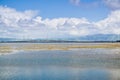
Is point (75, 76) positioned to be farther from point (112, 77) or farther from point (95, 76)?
point (112, 77)

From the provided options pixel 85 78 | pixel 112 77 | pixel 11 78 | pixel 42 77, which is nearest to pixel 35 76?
pixel 42 77

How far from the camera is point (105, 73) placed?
92.6ft

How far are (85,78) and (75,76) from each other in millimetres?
1670

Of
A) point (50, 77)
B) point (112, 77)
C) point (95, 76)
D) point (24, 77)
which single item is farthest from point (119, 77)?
point (24, 77)

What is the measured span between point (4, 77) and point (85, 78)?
742 centimetres

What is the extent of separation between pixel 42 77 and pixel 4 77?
3498 millimetres

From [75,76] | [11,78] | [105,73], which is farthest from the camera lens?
[105,73]

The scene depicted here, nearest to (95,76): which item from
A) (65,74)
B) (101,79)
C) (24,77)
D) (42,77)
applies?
(101,79)

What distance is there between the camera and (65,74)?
89.6 feet

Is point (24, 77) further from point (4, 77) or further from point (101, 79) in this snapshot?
point (101, 79)

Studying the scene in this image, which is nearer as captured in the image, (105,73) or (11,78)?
(11,78)

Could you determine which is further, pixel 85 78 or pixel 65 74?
pixel 65 74

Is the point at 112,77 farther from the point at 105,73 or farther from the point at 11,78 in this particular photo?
the point at 11,78

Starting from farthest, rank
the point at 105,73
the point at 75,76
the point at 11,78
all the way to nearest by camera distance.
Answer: the point at 105,73 → the point at 75,76 → the point at 11,78
